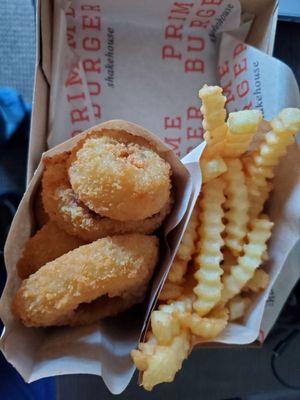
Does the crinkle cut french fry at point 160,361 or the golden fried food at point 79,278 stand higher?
the golden fried food at point 79,278

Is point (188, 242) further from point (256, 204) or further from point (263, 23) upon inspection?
point (263, 23)

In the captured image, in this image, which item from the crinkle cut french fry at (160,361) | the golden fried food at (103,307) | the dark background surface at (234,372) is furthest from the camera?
the dark background surface at (234,372)

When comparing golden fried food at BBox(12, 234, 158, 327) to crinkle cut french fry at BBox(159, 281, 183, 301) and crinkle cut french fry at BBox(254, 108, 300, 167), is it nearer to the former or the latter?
crinkle cut french fry at BBox(159, 281, 183, 301)

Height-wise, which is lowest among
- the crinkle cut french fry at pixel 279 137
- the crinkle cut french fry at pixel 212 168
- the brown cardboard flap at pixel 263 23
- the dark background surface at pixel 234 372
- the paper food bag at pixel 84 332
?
the dark background surface at pixel 234 372

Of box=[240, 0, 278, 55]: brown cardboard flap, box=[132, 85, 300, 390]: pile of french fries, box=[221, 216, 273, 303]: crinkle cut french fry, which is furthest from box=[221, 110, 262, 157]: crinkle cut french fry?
box=[240, 0, 278, 55]: brown cardboard flap

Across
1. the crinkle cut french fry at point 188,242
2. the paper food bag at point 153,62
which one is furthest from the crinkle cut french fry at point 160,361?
the paper food bag at point 153,62

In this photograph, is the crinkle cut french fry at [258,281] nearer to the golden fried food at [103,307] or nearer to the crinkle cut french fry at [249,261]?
the crinkle cut french fry at [249,261]
